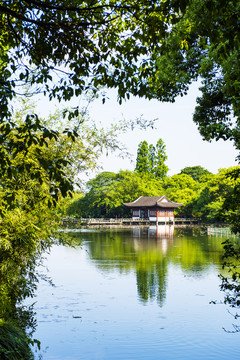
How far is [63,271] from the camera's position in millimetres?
15453

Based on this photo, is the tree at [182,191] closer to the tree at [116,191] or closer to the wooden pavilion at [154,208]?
the wooden pavilion at [154,208]

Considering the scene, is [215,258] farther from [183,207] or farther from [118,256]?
[183,207]

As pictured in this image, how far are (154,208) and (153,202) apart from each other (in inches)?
85.5

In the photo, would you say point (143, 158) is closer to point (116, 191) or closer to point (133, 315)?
point (116, 191)

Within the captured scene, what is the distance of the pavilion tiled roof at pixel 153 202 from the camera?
5597 centimetres

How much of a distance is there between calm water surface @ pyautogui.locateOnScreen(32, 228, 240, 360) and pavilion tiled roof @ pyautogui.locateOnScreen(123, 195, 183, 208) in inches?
1568

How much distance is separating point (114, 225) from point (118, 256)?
33.1 meters

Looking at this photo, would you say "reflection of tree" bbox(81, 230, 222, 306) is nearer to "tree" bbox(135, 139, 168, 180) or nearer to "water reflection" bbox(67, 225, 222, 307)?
"water reflection" bbox(67, 225, 222, 307)

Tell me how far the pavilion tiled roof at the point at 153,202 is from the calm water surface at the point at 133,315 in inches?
1568

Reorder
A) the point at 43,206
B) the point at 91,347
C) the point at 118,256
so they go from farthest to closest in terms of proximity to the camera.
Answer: the point at 118,256
the point at 91,347
the point at 43,206

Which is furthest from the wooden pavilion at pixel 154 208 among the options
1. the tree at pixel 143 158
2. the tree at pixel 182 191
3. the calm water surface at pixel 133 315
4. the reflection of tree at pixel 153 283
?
the calm water surface at pixel 133 315

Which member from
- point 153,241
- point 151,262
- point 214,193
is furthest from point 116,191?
point 151,262

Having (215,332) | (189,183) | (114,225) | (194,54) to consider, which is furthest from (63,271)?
(189,183)

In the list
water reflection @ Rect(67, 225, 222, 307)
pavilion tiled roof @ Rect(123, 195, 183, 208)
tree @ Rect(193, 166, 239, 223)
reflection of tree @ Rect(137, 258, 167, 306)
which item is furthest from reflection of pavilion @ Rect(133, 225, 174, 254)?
pavilion tiled roof @ Rect(123, 195, 183, 208)
